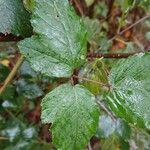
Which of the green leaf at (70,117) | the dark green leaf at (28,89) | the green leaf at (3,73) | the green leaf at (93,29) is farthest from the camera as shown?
the green leaf at (93,29)

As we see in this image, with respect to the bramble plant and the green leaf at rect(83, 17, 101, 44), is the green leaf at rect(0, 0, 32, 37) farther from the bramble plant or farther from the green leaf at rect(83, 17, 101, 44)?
the green leaf at rect(83, 17, 101, 44)

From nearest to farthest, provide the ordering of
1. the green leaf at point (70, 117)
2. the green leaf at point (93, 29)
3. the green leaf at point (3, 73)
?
1. the green leaf at point (70, 117)
2. the green leaf at point (3, 73)
3. the green leaf at point (93, 29)

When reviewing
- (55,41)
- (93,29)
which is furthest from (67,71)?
(93,29)

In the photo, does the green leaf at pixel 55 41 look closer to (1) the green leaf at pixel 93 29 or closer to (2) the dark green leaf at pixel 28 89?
(2) the dark green leaf at pixel 28 89

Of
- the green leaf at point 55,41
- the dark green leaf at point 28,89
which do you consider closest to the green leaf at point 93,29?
the dark green leaf at point 28,89

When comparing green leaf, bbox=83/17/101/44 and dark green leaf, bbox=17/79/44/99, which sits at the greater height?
green leaf, bbox=83/17/101/44

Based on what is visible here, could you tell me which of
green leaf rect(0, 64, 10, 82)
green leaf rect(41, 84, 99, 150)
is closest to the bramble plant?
green leaf rect(41, 84, 99, 150)

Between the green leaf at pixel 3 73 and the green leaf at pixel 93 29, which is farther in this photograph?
the green leaf at pixel 93 29
